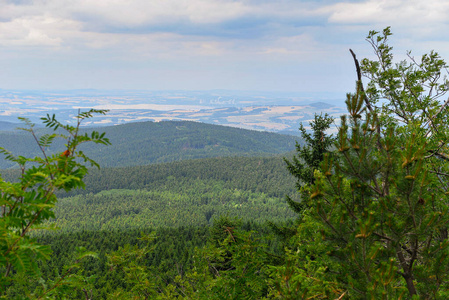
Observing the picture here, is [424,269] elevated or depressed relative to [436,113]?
depressed

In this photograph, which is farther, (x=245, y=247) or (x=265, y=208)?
(x=265, y=208)

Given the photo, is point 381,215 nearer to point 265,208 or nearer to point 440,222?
point 440,222

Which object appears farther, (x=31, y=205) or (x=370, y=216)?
(x=370, y=216)

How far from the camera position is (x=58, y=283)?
13.6 ft

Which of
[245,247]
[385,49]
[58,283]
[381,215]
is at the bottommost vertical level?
[245,247]

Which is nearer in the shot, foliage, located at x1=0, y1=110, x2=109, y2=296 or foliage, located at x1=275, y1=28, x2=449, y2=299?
foliage, located at x1=0, y1=110, x2=109, y2=296

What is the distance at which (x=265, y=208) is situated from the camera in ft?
616

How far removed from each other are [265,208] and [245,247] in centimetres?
18546

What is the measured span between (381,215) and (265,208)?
616 feet

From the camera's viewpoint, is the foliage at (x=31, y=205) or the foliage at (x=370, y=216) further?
the foliage at (x=370, y=216)

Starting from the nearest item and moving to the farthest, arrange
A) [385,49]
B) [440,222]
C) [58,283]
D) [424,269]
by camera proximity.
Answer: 1. [58,283]
2. [440,222]
3. [424,269]
4. [385,49]

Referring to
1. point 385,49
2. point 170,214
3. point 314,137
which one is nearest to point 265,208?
point 170,214

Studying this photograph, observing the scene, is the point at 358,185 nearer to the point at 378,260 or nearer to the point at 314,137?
the point at 378,260

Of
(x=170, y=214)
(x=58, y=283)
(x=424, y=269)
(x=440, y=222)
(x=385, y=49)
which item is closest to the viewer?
(x=58, y=283)
